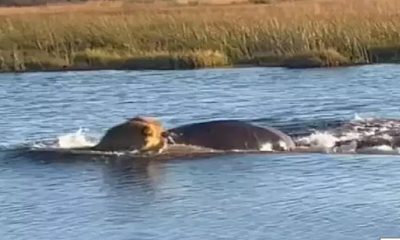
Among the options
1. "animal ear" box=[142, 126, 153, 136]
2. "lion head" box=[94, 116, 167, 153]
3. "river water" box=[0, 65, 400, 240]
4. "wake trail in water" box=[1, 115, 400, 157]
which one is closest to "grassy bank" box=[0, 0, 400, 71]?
"river water" box=[0, 65, 400, 240]

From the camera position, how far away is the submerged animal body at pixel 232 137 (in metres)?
12.2

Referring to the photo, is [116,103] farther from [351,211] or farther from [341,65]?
[351,211]

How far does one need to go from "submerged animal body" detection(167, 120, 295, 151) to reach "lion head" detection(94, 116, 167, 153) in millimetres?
233

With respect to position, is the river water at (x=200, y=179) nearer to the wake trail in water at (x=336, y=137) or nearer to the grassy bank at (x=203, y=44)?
the wake trail in water at (x=336, y=137)

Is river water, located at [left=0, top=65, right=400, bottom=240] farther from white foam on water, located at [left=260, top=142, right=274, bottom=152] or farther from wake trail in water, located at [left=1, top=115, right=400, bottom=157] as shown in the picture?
white foam on water, located at [left=260, top=142, right=274, bottom=152]

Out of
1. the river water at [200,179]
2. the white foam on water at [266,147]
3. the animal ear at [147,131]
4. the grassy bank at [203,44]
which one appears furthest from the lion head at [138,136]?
the grassy bank at [203,44]

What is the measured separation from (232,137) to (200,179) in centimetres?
150

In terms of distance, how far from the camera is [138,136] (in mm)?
12016

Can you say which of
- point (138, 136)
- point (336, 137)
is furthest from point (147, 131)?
point (336, 137)

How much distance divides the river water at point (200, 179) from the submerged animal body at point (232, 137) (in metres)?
0.31

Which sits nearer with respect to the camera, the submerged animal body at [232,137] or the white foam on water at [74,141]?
the submerged animal body at [232,137]

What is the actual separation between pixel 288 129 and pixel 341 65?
7.48 m

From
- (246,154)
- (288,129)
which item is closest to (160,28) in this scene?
(288,129)

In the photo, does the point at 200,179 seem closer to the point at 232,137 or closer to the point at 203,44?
the point at 232,137
